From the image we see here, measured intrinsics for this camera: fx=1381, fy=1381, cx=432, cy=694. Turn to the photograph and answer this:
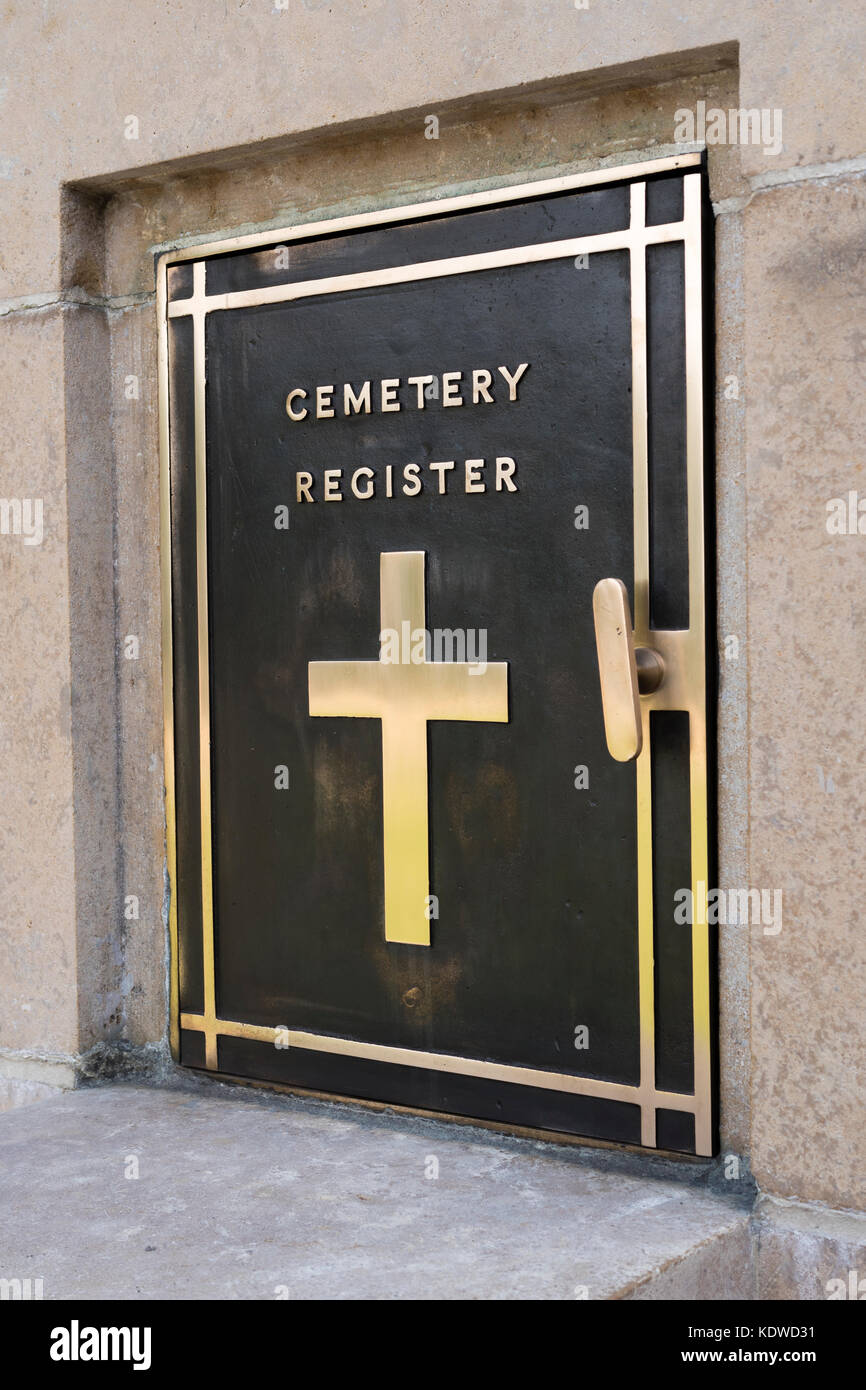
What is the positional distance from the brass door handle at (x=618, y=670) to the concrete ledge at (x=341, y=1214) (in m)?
0.78

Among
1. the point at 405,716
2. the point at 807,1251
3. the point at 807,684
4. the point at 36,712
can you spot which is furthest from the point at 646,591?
the point at 36,712

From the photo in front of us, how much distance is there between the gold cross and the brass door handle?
0.45 metres

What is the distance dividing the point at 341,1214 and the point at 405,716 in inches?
37.8

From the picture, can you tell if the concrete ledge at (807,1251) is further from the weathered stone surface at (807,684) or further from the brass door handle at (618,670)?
the brass door handle at (618,670)

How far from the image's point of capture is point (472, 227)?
8.79ft

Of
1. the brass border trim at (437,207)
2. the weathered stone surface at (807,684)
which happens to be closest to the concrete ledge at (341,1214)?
the weathered stone surface at (807,684)

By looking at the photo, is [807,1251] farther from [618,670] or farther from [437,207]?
[437,207]

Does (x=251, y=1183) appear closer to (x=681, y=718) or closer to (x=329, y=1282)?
(x=329, y=1282)

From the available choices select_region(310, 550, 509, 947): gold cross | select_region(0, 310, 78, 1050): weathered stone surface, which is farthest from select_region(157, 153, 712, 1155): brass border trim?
select_region(0, 310, 78, 1050): weathered stone surface

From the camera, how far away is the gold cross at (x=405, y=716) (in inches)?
109

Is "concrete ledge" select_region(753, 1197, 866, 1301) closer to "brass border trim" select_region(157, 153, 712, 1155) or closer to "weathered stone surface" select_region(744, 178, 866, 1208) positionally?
"weathered stone surface" select_region(744, 178, 866, 1208)
